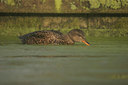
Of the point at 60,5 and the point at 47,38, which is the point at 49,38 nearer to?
the point at 47,38

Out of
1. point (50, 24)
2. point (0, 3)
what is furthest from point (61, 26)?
point (0, 3)

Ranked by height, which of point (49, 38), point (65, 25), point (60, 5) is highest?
point (60, 5)

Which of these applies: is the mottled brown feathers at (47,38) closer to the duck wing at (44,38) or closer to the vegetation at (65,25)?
the duck wing at (44,38)

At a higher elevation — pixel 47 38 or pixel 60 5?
pixel 60 5

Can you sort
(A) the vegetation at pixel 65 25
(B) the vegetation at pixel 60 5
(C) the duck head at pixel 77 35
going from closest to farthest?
(C) the duck head at pixel 77 35 → (B) the vegetation at pixel 60 5 → (A) the vegetation at pixel 65 25

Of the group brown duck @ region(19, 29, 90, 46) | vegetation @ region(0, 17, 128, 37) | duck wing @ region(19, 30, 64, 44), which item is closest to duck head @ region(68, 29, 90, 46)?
brown duck @ region(19, 29, 90, 46)

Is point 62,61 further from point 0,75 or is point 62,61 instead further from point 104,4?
point 104,4

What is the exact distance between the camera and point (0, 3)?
7.93 m

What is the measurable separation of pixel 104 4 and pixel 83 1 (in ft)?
1.63

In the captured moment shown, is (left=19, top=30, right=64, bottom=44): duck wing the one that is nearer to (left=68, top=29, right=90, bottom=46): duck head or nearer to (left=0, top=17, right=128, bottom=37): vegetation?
(left=68, top=29, right=90, bottom=46): duck head

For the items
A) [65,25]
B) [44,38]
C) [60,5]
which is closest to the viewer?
[44,38]

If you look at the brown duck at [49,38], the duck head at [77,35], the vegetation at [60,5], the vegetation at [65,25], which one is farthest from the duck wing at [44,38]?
the vegetation at [65,25]

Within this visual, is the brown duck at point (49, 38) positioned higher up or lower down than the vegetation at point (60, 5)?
lower down

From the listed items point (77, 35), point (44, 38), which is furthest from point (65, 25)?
point (44, 38)
